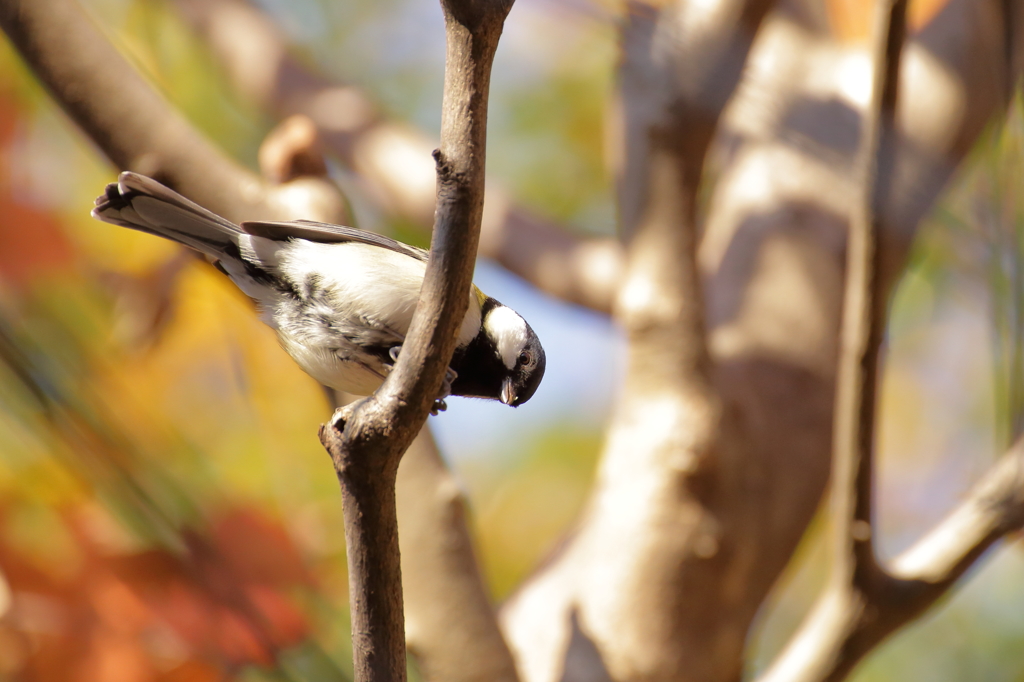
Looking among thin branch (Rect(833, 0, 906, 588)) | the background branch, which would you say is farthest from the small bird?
thin branch (Rect(833, 0, 906, 588))

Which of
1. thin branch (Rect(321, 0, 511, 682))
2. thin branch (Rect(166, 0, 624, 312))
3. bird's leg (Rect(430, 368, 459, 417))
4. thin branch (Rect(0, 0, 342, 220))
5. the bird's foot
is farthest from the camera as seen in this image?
thin branch (Rect(166, 0, 624, 312))

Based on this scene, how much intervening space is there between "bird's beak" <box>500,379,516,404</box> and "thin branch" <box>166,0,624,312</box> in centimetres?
196

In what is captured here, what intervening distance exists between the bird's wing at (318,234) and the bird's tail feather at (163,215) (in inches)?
3.4

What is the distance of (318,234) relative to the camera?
1.86m

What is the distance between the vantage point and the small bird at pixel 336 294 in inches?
67.4

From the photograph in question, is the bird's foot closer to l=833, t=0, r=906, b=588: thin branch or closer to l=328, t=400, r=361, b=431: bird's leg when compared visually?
l=328, t=400, r=361, b=431: bird's leg

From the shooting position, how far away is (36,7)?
1.83 metres

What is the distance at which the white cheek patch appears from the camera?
6.20 feet

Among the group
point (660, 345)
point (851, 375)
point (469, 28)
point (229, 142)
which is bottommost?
point (851, 375)

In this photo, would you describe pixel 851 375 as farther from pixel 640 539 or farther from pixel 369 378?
pixel 369 378

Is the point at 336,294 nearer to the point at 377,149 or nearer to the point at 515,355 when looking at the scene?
the point at 515,355

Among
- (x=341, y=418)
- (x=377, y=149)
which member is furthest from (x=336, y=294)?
(x=377, y=149)

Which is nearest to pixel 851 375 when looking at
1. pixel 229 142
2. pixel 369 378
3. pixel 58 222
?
pixel 369 378

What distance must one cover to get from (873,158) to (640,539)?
4.24 feet
